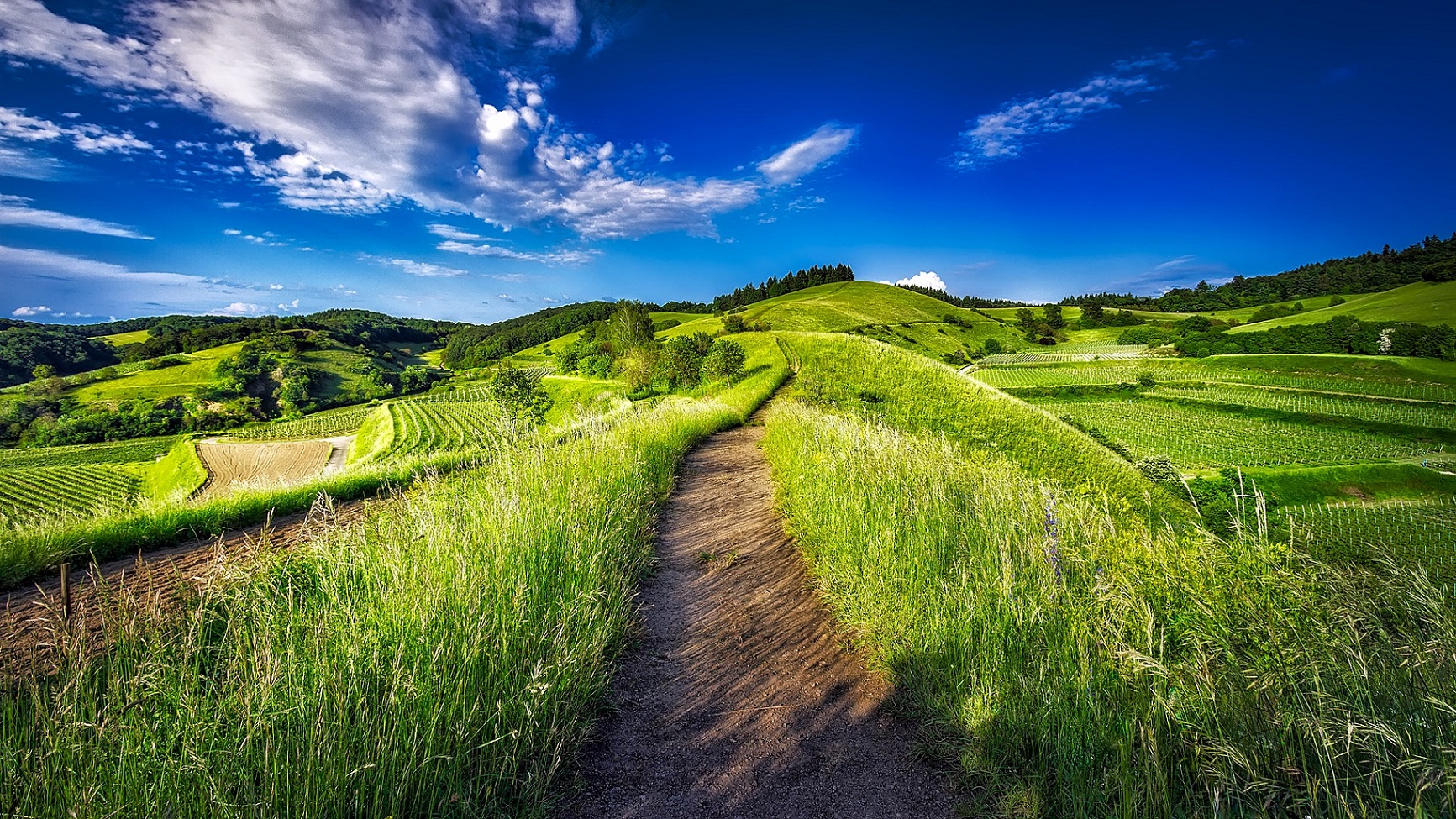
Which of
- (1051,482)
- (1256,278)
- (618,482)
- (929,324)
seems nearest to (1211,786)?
(618,482)

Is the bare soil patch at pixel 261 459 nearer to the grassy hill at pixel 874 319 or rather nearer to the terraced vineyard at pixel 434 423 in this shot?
the terraced vineyard at pixel 434 423

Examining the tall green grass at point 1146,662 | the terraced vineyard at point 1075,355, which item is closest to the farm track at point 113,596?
the tall green grass at point 1146,662

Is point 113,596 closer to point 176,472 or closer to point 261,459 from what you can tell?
point 176,472

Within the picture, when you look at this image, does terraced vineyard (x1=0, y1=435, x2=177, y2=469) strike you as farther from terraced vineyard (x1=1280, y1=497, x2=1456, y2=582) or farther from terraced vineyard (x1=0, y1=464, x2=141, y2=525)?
terraced vineyard (x1=1280, y1=497, x2=1456, y2=582)

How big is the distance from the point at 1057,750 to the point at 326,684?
149 inches

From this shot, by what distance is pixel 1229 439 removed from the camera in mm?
34469

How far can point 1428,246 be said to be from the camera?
6581cm

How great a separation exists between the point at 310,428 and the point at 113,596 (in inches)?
3874

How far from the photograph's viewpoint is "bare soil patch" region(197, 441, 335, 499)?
52469 mm

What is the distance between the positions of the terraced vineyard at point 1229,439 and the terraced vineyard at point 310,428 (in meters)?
96.9

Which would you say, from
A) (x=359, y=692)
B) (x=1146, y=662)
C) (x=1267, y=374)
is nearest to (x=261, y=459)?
(x=359, y=692)

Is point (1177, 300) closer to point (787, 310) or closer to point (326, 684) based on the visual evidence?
point (787, 310)

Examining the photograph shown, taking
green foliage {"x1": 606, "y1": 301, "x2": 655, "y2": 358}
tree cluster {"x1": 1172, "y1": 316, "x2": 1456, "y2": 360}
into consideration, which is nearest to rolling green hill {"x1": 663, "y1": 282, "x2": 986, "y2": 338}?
green foliage {"x1": 606, "y1": 301, "x2": 655, "y2": 358}

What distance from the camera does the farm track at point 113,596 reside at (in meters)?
2.22
